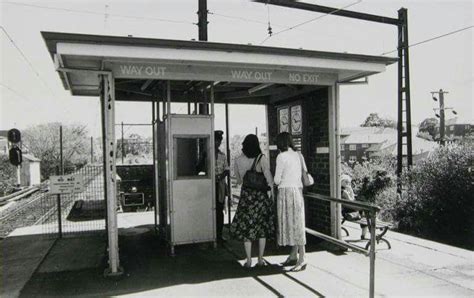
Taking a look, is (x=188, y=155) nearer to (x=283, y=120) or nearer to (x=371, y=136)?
(x=283, y=120)

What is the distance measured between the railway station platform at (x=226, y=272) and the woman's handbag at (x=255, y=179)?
1103 millimetres

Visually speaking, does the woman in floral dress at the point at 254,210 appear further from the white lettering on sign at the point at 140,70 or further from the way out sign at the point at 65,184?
the way out sign at the point at 65,184

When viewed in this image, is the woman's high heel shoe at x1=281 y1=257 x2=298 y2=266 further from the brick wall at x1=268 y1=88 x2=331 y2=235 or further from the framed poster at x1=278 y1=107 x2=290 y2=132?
the framed poster at x1=278 y1=107 x2=290 y2=132

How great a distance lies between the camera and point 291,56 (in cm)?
551

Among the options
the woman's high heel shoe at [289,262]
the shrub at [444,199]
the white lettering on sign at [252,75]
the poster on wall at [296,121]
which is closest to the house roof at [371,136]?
the shrub at [444,199]

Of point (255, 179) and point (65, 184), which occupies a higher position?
point (255, 179)

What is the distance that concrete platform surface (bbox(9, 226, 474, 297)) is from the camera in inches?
180

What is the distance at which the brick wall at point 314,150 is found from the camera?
268 inches

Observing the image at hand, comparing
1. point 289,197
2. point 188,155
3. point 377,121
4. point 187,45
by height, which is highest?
point 377,121

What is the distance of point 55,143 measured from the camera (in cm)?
5697

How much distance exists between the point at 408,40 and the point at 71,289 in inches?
524

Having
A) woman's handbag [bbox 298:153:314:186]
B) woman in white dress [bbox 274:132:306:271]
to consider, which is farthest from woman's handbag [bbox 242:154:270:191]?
woman's handbag [bbox 298:153:314:186]

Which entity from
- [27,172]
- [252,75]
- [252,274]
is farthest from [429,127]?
[252,274]

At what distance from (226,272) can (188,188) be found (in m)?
1.53
